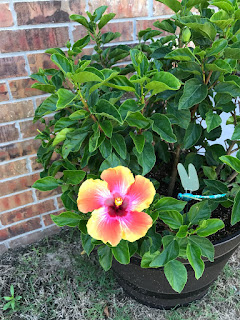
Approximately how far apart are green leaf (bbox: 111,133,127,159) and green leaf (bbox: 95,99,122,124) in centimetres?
12

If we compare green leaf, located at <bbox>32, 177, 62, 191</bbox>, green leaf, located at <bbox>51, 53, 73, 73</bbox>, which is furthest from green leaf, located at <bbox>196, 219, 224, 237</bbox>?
green leaf, located at <bbox>51, 53, 73, 73</bbox>

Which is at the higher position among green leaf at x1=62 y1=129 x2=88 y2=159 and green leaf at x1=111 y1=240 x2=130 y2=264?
green leaf at x1=62 y1=129 x2=88 y2=159

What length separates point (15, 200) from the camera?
1.55 m

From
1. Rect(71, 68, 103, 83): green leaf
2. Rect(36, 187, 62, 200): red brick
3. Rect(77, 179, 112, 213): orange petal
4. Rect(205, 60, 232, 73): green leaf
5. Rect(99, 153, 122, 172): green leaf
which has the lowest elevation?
Rect(36, 187, 62, 200): red brick

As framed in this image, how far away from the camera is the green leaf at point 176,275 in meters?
0.93

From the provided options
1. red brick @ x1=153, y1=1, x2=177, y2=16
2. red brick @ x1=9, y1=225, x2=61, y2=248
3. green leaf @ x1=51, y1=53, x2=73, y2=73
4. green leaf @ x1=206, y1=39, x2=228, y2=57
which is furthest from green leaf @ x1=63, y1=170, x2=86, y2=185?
red brick @ x1=153, y1=1, x2=177, y2=16

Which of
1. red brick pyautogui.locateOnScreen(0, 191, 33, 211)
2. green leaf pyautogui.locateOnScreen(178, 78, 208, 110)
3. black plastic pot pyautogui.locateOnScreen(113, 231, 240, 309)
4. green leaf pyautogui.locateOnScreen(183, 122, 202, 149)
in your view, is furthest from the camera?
red brick pyautogui.locateOnScreen(0, 191, 33, 211)

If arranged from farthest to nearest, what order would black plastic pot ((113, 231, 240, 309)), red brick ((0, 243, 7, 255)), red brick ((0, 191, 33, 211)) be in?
1. red brick ((0, 243, 7, 255))
2. red brick ((0, 191, 33, 211))
3. black plastic pot ((113, 231, 240, 309))

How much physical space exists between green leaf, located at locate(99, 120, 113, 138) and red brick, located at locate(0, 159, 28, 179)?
29.5 inches

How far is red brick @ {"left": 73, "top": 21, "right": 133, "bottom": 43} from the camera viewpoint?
135cm

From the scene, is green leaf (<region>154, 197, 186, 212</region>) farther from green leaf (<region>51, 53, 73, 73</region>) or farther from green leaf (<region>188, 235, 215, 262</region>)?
green leaf (<region>51, 53, 73, 73</region>)

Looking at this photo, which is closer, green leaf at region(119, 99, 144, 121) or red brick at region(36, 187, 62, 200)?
green leaf at region(119, 99, 144, 121)

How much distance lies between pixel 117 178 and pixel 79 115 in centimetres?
21

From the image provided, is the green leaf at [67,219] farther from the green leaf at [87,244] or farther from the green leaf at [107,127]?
the green leaf at [107,127]
